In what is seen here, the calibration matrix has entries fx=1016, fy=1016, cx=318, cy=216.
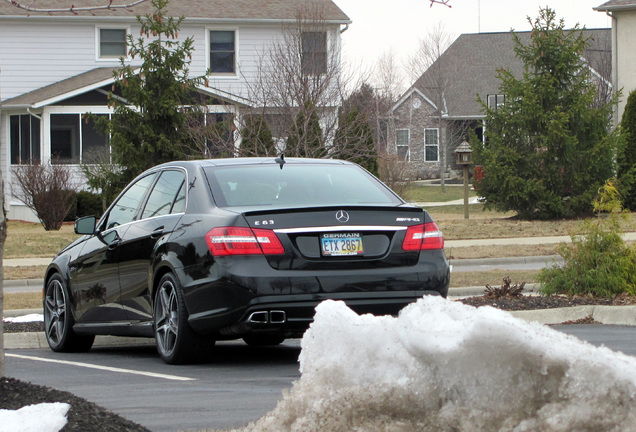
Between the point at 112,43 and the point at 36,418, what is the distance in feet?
107

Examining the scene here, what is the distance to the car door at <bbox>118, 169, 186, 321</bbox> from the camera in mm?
7828

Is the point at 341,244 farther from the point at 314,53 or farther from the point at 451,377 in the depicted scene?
the point at 314,53

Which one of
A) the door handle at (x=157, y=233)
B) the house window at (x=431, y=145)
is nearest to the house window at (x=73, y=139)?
the house window at (x=431, y=145)

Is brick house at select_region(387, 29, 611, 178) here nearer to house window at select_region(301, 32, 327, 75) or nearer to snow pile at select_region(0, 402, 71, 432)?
house window at select_region(301, 32, 327, 75)

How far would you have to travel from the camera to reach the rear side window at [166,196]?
26.2ft

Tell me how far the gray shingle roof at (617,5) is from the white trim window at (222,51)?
1252 centimetres

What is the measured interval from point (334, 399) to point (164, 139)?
21.8 metres

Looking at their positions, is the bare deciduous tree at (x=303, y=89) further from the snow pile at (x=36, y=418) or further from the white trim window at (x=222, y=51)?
the snow pile at (x=36, y=418)

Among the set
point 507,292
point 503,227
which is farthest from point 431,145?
point 507,292

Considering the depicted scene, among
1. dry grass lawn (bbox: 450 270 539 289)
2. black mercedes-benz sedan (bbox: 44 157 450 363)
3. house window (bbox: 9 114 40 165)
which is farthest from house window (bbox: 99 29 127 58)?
black mercedes-benz sedan (bbox: 44 157 450 363)

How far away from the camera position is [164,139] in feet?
81.1

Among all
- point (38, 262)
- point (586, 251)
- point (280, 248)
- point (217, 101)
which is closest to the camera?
point (280, 248)

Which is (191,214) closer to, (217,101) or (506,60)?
(217,101)

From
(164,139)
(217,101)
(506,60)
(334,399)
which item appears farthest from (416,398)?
(506,60)
